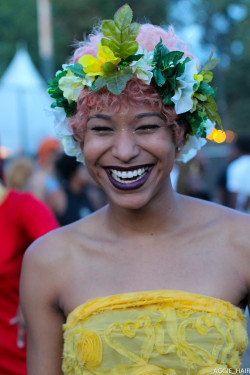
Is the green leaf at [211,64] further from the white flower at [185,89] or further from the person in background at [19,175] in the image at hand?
the person in background at [19,175]

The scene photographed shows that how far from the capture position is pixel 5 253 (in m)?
3.19

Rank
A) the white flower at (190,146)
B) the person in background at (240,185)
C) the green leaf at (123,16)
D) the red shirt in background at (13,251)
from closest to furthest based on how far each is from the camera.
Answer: the green leaf at (123,16), the white flower at (190,146), the red shirt in background at (13,251), the person in background at (240,185)

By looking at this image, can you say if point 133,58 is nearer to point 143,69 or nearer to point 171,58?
point 143,69

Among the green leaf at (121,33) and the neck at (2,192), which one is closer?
the green leaf at (121,33)

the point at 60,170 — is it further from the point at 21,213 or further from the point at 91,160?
the point at 91,160

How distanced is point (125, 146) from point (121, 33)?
17.8 inches

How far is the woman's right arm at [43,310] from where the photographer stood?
2.29 metres

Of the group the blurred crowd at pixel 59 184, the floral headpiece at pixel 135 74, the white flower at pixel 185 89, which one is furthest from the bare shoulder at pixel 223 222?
the blurred crowd at pixel 59 184

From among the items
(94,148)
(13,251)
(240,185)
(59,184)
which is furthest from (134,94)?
(240,185)

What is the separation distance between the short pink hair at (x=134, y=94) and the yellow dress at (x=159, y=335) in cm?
71

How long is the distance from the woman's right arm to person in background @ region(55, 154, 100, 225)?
12.3ft

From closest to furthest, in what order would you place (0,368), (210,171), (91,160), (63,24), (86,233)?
(91,160) → (86,233) → (0,368) → (210,171) → (63,24)

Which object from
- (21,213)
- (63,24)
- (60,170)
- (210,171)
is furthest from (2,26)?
(21,213)

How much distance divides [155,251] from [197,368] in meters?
0.51
